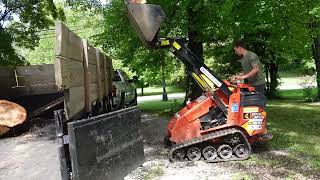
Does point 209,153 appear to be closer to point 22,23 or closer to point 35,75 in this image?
point 35,75

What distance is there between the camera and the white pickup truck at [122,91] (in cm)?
1188

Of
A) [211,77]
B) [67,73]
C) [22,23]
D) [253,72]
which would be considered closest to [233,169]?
[211,77]

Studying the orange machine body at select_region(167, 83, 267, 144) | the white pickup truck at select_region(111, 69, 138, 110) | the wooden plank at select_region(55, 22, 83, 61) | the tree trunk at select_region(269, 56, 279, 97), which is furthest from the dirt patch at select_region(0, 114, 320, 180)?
the tree trunk at select_region(269, 56, 279, 97)

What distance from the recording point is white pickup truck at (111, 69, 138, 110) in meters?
11.9

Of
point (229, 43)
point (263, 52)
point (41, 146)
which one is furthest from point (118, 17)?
point (263, 52)

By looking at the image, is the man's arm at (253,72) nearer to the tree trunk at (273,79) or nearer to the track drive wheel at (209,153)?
the track drive wheel at (209,153)

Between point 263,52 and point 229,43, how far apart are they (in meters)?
4.75

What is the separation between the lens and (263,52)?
931 inches

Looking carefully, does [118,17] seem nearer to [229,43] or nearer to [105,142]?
[229,43]

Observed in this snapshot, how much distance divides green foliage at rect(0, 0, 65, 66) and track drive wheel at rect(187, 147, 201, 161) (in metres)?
14.5

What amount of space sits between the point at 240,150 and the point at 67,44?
4907mm

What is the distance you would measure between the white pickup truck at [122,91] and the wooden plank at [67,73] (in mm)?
6538

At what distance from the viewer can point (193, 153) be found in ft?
26.8

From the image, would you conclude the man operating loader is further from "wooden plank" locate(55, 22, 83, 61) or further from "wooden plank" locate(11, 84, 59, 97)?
"wooden plank" locate(55, 22, 83, 61)
